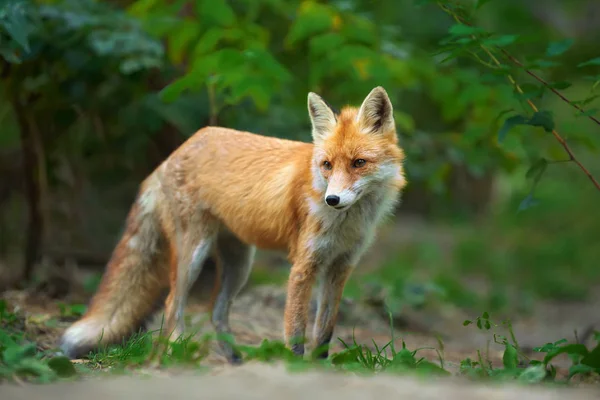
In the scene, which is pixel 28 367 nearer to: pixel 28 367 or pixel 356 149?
pixel 28 367

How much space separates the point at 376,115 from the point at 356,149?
27 centimetres

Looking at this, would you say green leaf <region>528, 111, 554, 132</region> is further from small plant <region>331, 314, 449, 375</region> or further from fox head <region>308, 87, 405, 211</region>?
small plant <region>331, 314, 449, 375</region>

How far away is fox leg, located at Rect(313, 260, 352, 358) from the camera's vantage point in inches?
165

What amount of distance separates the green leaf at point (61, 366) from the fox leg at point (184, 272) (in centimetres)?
131

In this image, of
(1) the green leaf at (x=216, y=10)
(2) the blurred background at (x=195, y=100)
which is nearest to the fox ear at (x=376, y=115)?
(2) the blurred background at (x=195, y=100)

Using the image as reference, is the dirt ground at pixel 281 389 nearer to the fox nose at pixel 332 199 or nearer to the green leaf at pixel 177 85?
the fox nose at pixel 332 199

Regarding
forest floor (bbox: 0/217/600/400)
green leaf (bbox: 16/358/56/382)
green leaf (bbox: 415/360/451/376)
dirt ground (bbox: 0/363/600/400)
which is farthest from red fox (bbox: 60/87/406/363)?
green leaf (bbox: 16/358/56/382)

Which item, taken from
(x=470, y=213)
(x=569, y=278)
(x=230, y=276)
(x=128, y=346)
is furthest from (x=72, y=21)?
(x=470, y=213)

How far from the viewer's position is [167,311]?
14.9 ft

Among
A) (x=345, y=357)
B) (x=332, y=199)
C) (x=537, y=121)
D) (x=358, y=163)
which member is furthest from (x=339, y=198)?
(x=537, y=121)

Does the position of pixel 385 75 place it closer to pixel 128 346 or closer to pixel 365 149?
pixel 365 149

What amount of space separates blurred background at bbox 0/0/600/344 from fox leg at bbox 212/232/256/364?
1.04 m

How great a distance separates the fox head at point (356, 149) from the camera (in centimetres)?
379

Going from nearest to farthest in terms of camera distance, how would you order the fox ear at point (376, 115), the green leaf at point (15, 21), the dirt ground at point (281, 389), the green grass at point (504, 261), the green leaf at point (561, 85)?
1. the dirt ground at point (281, 389)
2. the green leaf at point (561, 85)
3. the fox ear at point (376, 115)
4. the green leaf at point (15, 21)
5. the green grass at point (504, 261)
